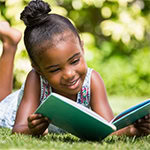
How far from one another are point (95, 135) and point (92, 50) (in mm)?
5237

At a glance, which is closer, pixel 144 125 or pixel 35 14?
pixel 144 125

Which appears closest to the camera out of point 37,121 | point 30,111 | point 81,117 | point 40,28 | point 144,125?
point 81,117

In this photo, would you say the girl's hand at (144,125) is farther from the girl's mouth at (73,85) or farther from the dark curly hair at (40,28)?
the dark curly hair at (40,28)

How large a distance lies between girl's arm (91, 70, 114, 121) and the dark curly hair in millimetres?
509

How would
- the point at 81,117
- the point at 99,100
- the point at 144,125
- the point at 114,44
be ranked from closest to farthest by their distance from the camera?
the point at 81,117
the point at 144,125
the point at 99,100
the point at 114,44

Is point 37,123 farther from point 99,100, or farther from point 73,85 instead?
point 99,100

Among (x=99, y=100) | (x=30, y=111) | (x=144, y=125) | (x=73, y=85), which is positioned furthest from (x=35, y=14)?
(x=144, y=125)

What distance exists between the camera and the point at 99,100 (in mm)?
2684

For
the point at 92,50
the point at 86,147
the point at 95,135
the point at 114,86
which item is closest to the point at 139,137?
the point at 95,135

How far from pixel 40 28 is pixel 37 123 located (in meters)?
0.68

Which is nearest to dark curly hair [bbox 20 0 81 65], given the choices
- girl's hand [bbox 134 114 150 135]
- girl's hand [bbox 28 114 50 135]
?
girl's hand [bbox 28 114 50 135]

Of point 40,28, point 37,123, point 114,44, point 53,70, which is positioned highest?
point 40,28

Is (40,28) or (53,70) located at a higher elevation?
(40,28)

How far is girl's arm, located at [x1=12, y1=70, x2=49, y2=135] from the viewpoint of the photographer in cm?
207
